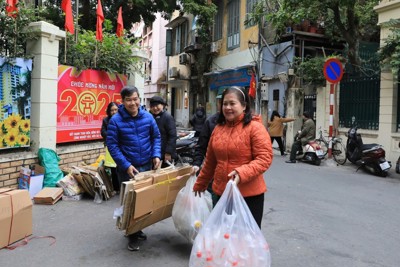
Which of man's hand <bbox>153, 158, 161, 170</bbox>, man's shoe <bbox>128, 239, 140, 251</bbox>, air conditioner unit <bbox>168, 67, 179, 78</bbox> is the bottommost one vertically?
man's shoe <bbox>128, 239, 140, 251</bbox>

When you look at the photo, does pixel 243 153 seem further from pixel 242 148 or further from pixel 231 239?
pixel 231 239

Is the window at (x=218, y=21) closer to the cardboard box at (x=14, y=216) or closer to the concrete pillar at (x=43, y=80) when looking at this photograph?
the concrete pillar at (x=43, y=80)

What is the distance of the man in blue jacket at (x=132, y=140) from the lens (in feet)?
12.9

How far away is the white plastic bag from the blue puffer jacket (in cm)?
64

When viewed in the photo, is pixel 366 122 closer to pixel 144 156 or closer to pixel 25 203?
pixel 144 156

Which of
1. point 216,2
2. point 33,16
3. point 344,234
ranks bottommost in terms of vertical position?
point 344,234

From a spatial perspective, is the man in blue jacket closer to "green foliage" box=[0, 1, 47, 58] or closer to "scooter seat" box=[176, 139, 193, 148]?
"green foliage" box=[0, 1, 47, 58]

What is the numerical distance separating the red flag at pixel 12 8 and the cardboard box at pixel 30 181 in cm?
230

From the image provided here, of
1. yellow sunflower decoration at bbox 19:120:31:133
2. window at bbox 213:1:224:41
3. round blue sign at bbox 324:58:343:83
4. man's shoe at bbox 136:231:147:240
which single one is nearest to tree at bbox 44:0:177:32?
window at bbox 213:1:224:41

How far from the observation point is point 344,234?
4637mm

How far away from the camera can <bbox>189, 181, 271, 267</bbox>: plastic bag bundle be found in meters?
2.62

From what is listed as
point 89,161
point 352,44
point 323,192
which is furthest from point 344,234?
point 352,44

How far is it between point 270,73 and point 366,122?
6.19 meters

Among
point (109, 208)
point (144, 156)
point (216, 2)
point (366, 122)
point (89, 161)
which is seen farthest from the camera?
point (216, 2)
